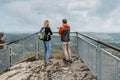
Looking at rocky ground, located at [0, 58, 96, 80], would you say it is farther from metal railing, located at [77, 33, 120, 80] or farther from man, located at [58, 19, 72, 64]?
metal railing, located at [77, 33, 120, 80]

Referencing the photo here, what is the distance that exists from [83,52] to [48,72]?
2628 mm

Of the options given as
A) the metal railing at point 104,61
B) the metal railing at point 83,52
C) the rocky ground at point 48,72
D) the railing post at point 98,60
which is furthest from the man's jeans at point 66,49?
the railing post at point 98,60

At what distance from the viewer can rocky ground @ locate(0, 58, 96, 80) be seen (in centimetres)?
1462

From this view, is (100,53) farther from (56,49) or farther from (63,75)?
(56,49)

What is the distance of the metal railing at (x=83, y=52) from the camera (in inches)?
393

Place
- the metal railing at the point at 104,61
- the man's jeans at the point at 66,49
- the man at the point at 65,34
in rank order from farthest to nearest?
the man's jeans at the point at 66,49 < the man at the point at 65,34 < the metal railing at the point at 104,61

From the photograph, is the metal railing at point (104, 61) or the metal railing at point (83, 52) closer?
the metal railing at point (104, 61)

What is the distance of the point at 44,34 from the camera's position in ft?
59.5

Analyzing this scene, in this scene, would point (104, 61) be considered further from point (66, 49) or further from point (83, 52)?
point (66, 49)

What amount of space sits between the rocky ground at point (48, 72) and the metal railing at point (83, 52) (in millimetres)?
338

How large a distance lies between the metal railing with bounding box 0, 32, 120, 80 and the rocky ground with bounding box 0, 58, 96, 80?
34 cm

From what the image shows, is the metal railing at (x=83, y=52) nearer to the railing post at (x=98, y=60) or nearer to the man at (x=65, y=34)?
the railing post at (x=98, y=60)

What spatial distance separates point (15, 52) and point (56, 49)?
4026 mm

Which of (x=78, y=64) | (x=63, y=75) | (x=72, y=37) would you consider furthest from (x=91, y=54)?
(x=72, y=37)
